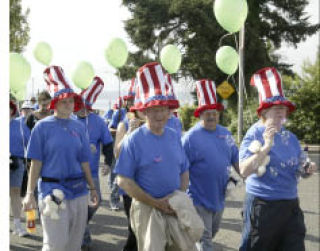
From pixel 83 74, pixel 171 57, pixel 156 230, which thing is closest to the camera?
pixel 156 230

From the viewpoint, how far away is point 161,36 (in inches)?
1035

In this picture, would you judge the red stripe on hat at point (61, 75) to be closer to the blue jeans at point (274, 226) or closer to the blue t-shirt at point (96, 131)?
the blue t-shirt at point (96, 131)

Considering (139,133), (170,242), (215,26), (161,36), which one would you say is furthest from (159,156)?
(161,36)

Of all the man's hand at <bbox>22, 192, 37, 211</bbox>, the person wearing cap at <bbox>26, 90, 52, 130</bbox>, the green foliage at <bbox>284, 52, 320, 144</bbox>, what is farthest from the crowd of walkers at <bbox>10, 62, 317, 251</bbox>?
the green foliage at <bbox>284, 52, 320, 144</bbox>

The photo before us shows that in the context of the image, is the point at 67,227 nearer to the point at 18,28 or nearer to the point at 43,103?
the point at 43,103

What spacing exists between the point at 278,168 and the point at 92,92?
11.2 feet

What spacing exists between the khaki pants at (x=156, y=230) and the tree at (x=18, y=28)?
2292 cm

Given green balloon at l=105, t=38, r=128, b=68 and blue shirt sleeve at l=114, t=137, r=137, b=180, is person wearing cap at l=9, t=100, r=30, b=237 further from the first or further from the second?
blue shirt sleeve at l=114, t=137, r=137, b=180

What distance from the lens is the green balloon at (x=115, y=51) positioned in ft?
23.5

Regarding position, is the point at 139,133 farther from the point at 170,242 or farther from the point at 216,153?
the point at 216,153

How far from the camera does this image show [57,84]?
4051mm

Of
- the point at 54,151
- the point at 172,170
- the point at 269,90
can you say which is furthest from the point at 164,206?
the point at 269,90

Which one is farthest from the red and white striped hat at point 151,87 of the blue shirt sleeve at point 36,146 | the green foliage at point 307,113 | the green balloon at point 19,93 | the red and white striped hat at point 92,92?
the green foliage at point 307,113
